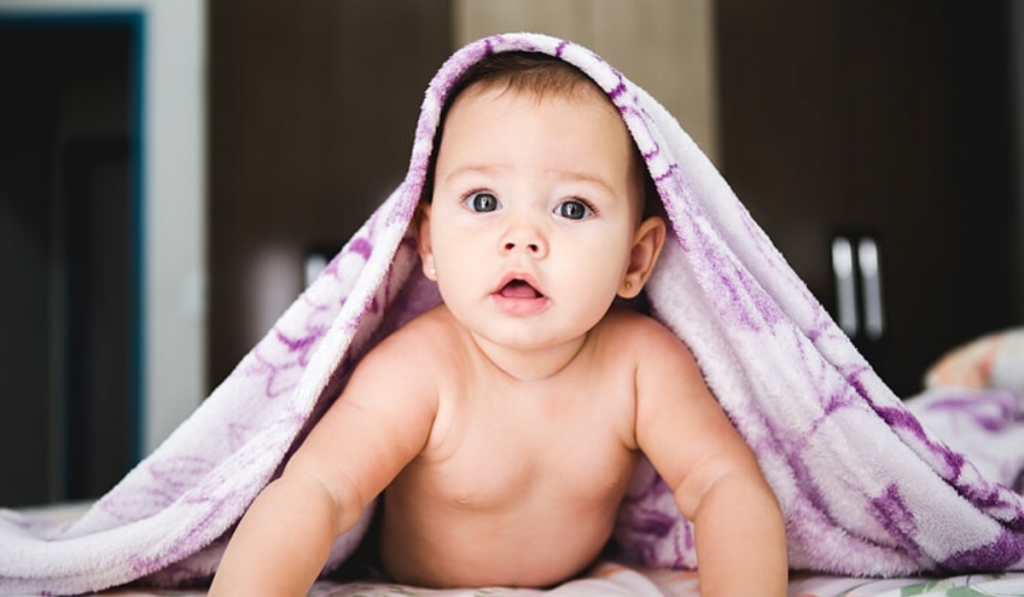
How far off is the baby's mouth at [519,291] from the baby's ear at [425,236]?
0.13 metres

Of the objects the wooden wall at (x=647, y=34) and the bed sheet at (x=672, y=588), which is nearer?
the bed sheet at (x=672, y=588)

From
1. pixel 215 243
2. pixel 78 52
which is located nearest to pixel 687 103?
pixel 215 243

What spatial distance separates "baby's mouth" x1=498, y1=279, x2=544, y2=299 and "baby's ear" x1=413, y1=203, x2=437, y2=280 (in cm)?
13

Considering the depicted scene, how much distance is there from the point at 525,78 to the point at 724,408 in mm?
376

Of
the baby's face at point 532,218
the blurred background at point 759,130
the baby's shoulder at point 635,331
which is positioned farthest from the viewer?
the blurred background at point 759,130

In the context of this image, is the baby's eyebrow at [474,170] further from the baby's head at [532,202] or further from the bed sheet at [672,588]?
the bed sheet at [672,588]

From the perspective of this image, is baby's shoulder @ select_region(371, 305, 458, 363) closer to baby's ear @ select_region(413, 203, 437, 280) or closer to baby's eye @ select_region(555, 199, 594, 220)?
baby's ear @ select_region(413, 203, 437, 280)

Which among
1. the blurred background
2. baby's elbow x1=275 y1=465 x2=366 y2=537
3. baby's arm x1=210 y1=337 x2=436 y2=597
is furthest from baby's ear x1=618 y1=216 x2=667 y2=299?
the blurred background

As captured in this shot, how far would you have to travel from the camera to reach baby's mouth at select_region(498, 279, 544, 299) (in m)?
0.76

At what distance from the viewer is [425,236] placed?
89 cm

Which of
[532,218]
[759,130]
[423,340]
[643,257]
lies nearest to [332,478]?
[423,340]

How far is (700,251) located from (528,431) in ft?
0.77

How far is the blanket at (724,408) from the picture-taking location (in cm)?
79

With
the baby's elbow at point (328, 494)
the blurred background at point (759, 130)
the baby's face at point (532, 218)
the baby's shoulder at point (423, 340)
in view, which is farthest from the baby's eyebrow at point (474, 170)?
the blurred background at point (759, 130)
